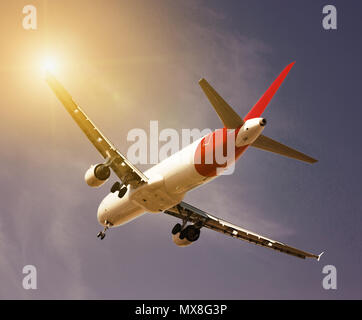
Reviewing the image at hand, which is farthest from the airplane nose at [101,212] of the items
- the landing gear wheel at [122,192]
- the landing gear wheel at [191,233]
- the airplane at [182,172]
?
the landing gear wheel at [191,233]

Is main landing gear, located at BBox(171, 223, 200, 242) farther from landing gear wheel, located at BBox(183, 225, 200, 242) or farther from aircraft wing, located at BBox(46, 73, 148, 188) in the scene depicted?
aircraft wing, located at BBox(46, 73, 148, 188)

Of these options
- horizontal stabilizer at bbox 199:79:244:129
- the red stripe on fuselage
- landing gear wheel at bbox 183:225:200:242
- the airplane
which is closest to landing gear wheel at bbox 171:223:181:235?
the airplane

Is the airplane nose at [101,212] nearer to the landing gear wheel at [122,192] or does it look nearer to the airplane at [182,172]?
the airplane at [182,172]

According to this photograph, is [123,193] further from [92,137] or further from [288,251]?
[288,251]

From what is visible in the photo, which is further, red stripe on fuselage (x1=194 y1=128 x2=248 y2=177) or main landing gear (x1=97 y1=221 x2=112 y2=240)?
main landing gear (x1=97 y1=221 x2=112 y2=240)

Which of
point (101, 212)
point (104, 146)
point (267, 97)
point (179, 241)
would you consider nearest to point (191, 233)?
point (179, 241)

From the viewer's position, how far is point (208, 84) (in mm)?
26500

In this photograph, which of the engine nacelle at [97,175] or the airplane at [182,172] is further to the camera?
the engine nacelle at [97,175]

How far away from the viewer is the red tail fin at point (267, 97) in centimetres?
2792

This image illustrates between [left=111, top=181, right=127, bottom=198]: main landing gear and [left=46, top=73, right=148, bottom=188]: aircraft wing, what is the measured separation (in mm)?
399

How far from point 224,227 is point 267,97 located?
14.6 m

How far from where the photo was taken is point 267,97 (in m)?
28.5

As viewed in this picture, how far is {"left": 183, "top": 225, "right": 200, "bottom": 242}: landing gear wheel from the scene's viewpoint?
1480 inches
